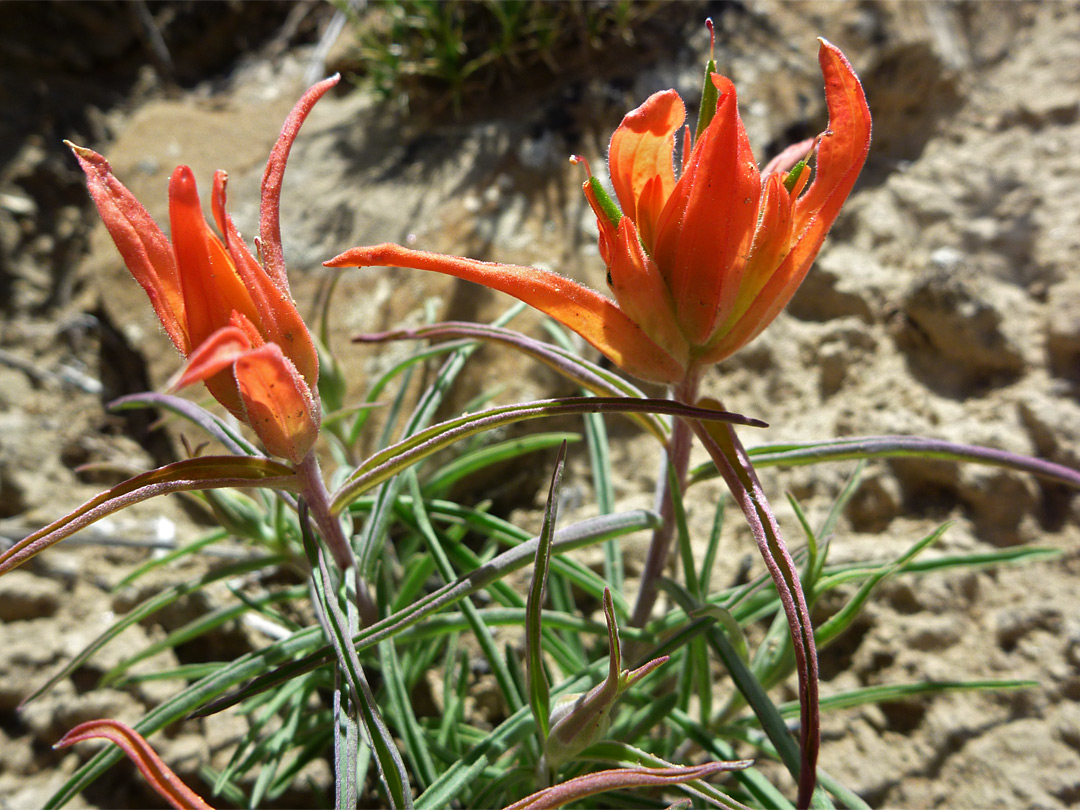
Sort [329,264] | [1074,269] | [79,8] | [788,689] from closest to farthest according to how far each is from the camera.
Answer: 1. [329,264]
2. [788,689]
3. [1074,269]
4. [79,8]

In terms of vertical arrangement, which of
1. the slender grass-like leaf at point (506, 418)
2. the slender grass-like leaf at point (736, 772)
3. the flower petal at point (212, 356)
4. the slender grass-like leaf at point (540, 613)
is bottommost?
the slender grass-like leaf at point (736, 772)

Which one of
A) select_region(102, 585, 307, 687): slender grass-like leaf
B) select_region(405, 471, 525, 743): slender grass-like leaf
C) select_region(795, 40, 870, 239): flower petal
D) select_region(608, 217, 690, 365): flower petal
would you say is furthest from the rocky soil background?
select_region(795, 40, 870, 239): flower petal

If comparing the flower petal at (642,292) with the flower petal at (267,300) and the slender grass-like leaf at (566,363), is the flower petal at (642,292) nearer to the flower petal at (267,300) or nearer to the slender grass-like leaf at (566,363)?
the slender grass-like leaf at (566,363)

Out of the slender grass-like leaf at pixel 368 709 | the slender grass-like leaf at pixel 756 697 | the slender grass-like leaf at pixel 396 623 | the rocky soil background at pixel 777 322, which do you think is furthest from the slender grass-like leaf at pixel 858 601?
the slender grass-like leaf at pixel 368 709

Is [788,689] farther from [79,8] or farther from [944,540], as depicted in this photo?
[79,8]

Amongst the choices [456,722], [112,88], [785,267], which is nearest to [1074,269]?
[785,267]

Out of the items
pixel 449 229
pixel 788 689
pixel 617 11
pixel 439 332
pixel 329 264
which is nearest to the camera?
pixel 329 264
